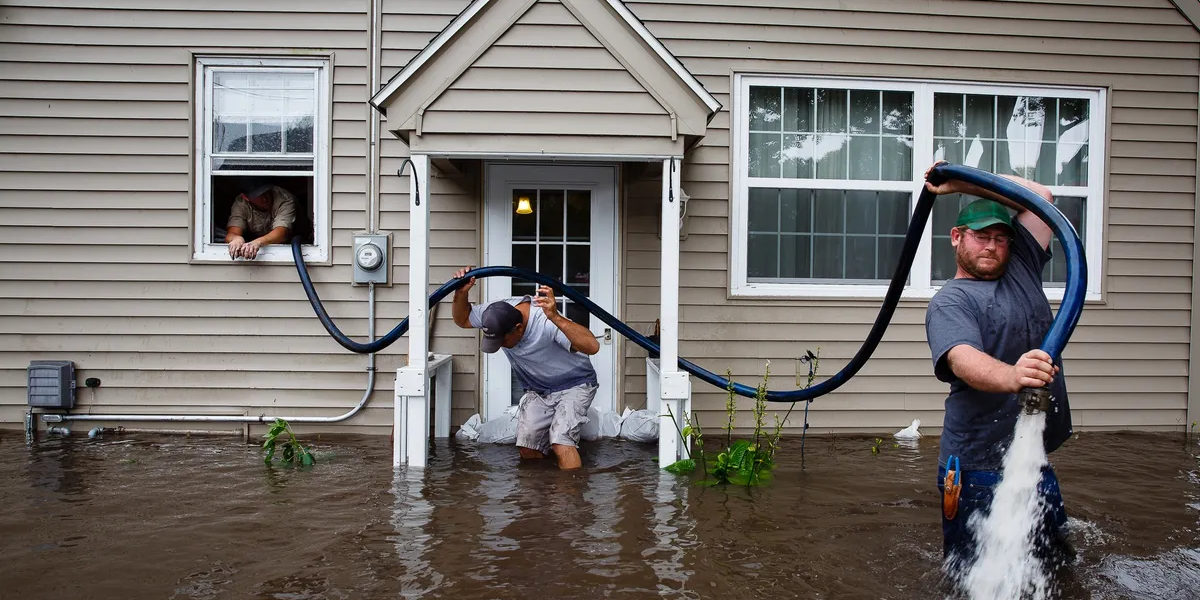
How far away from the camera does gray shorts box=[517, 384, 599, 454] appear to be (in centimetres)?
521

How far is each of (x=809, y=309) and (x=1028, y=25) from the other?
2.87m

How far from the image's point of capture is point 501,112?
190 inches

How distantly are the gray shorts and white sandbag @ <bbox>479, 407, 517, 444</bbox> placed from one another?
42 centimetres

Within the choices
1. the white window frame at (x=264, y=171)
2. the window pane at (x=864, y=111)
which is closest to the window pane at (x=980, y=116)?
the window pane at (x=864, y=111)

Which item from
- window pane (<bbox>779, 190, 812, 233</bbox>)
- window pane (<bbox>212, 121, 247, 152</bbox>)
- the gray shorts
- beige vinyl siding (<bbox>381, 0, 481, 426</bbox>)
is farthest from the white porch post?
window pane (<bbox>779, 190, 812, 233</bbox>)

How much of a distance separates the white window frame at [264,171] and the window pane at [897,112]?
438 centimetres

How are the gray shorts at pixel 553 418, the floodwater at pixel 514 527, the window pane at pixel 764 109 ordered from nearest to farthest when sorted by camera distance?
the floodwater at pixel 514 527
the gray shorts at pixel 553 418
the window pane at pixel 764 109

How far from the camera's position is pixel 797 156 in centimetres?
638

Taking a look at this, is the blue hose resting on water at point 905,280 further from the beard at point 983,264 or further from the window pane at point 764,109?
the window pane at point 764,109

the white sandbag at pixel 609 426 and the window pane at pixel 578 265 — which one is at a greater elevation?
the window pane at pixel 578 265

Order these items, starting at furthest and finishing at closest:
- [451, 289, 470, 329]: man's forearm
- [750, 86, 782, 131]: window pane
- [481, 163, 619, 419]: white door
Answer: [750, 86, 782, 131]: window pane < [481, 163, 619, 419]: white door < [451, 289, 470, 329]: man's forearm

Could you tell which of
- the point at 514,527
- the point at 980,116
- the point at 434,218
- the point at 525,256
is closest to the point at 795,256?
the point at 980,116

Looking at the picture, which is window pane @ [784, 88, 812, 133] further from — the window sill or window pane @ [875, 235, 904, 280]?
the window sill

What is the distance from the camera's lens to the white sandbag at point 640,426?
19.2 feet
